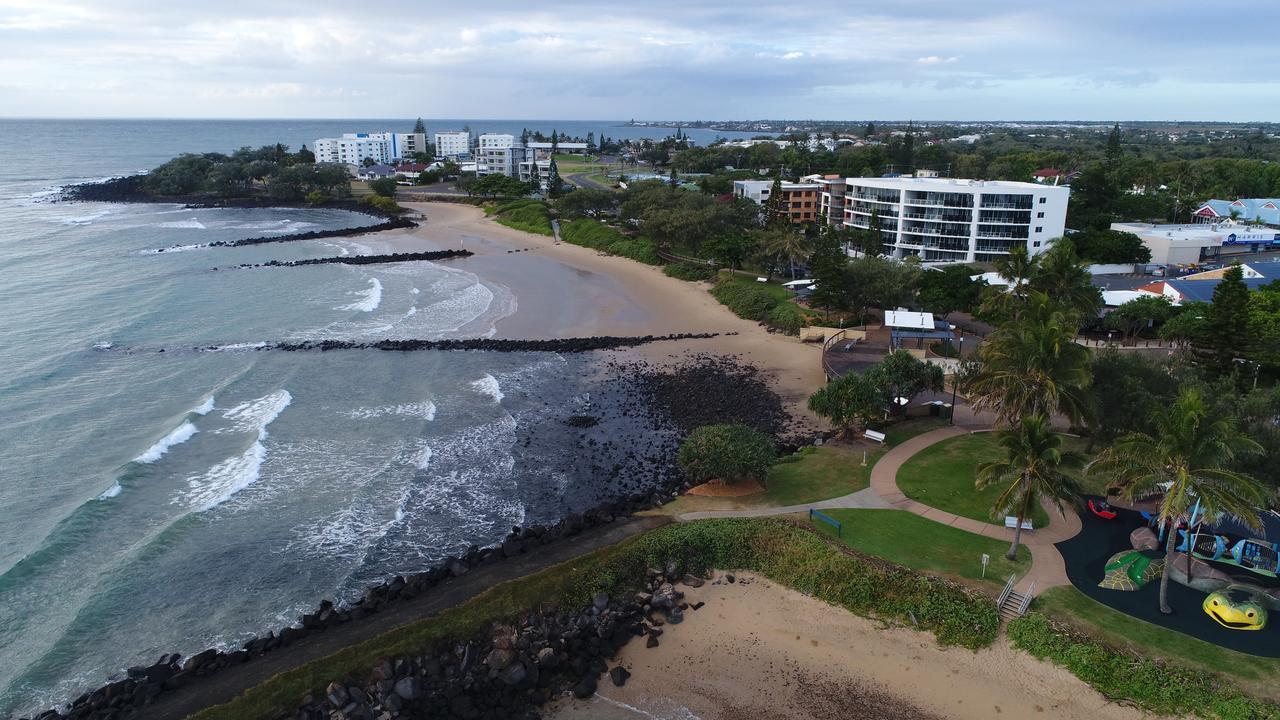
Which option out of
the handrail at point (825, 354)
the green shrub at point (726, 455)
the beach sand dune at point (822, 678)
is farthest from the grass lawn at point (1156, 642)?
the handrail at point (825, 354)

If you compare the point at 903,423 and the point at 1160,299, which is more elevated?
the point at 1160,299

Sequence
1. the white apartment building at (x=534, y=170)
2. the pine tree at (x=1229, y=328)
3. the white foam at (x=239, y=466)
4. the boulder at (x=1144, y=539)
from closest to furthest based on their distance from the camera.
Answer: the boulder at (x=1144, y=539), the white foam at (x=239, y=466), the pine tree at (x=1229, y=328), the white apartment building at (x=534, y=170)

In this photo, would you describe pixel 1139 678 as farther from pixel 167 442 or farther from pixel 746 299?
pixel 746 299

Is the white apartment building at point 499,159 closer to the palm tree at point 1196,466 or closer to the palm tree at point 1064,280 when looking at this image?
the palm tree at point 1064,280

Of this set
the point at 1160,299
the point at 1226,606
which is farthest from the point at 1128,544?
the point at 1160,299

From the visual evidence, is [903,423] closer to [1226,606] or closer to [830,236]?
[1226,606]

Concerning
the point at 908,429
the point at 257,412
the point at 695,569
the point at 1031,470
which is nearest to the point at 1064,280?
the point at 908,429
